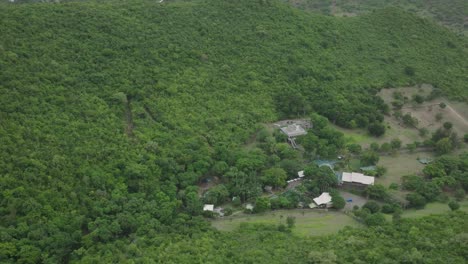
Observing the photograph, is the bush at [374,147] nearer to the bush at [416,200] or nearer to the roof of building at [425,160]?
the roof of building at [425,160]

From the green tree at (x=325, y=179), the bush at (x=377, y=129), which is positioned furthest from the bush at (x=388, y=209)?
the bush at (x=377, y=129)

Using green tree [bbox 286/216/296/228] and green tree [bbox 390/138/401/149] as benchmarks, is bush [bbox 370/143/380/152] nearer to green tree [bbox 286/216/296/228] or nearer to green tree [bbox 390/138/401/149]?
green tree [bbox 390/138/401/149]

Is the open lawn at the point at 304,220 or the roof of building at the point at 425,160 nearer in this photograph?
the open lawn at the point at 304,220

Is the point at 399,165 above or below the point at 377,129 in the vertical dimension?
below

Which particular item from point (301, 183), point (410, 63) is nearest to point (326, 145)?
point (301, 183)

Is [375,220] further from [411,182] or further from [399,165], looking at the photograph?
[399,165]

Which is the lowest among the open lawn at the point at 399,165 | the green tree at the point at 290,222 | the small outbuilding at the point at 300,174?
the open lawn at the point at 399,165

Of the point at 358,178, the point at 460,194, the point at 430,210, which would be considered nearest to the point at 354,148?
the point at 358,178
